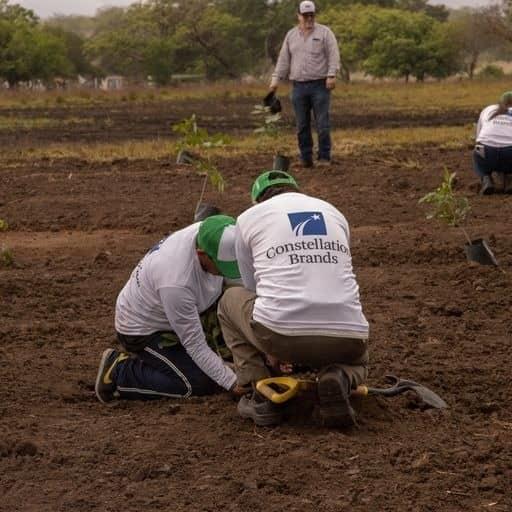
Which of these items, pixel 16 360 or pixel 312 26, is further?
pixel 312 26

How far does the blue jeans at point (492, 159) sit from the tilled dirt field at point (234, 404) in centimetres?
48

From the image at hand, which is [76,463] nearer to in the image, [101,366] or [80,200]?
[101,366]

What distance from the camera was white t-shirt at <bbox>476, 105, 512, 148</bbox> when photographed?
11633mm

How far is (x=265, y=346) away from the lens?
5.02 meters

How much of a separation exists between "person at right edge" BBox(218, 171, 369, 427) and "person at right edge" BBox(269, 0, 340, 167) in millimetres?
8319

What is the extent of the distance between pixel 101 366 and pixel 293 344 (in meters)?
1.29

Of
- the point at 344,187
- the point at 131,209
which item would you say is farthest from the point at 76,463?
the point at 344,187

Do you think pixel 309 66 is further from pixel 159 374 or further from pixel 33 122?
pixel 33 122

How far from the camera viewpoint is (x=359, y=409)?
523cm

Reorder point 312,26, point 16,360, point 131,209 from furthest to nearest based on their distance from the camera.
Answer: point 312,26, point 131,209, point 16,360

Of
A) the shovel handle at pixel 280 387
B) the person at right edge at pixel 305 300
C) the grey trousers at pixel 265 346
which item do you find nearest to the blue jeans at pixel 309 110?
the grey trousers at pixel 265 346

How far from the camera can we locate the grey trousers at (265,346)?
16.1 feet

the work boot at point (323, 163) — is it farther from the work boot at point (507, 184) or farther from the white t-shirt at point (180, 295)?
the white t-shirt at point (180, 295)

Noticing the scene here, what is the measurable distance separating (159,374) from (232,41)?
72.9 m
